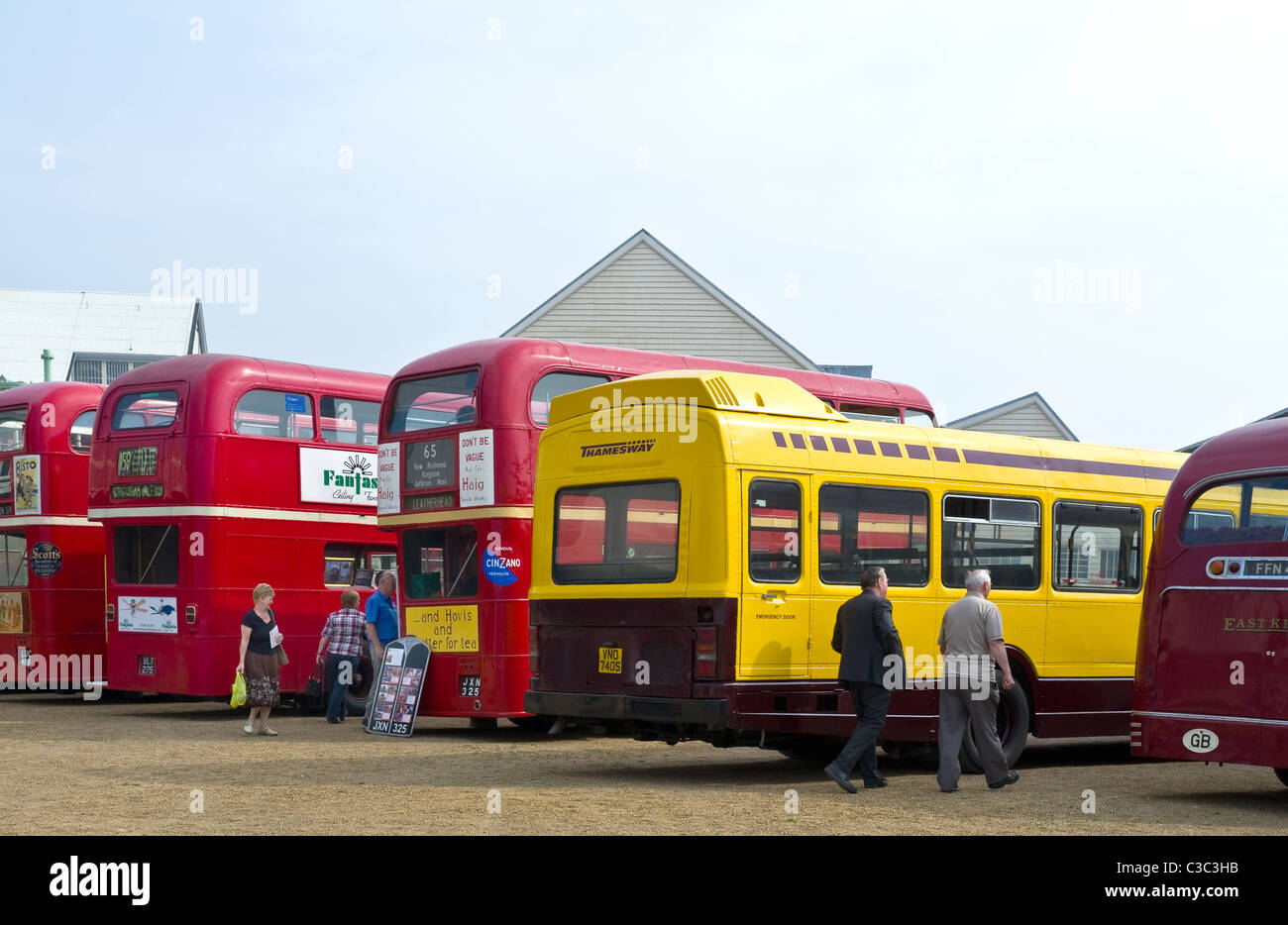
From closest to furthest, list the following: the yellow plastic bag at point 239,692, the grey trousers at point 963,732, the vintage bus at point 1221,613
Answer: the vintage bus at point 1221,613
the grey trousers at point 963,732
the yellow plastic bag at point 239,692

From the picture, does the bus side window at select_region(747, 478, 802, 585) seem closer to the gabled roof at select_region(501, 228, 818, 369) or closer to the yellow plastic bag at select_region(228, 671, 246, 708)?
the yellow plastic bag at select_region(228, 671, 246, 708)

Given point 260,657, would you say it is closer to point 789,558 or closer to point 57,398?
point 789,558

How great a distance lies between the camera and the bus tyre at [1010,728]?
13.5 metres

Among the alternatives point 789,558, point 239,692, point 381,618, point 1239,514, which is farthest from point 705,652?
point 239,692

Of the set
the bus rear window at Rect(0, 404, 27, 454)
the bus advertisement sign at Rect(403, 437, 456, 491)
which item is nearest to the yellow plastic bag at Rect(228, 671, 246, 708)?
the bus advertisement sign at Rect(403, 437, 456, 491)

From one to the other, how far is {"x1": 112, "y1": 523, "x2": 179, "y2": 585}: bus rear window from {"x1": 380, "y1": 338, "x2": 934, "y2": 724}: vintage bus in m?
3.78

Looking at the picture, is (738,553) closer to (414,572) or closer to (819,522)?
(819,522)

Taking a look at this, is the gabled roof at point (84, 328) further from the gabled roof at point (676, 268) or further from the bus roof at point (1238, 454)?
the bus roof at point (1238, 454)

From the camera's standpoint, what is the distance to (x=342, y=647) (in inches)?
746

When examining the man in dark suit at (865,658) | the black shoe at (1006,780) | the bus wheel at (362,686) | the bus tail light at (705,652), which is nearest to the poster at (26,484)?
the bus wheel at (362,686)

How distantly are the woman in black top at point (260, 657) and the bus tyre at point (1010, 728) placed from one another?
7505 mm

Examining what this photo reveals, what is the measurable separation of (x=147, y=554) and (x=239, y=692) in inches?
131

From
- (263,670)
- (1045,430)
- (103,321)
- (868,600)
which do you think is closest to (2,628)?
(263,670)

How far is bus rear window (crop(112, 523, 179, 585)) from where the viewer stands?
20.2 m
